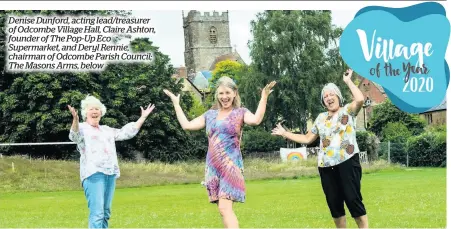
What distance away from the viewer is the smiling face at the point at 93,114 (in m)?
8.87

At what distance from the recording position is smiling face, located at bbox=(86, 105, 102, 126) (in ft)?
29.1

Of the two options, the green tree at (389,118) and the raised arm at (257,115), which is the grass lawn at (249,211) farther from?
the green tree at (389,118)

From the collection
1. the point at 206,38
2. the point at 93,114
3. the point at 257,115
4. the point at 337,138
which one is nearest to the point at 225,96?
the point at 257,115

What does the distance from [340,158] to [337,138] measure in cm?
22

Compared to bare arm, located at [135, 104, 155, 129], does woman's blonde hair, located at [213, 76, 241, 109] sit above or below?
above

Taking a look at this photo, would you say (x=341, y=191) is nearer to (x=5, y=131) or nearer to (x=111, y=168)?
(x=111, y=168)

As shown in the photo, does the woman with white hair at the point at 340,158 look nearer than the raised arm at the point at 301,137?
Yes

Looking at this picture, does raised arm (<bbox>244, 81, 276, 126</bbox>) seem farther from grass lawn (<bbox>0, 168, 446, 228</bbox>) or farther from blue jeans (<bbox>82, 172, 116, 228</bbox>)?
grass lawn (<bbox>0, 168, 446, 228</bbox>)

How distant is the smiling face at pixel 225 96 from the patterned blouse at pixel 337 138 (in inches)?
40.1

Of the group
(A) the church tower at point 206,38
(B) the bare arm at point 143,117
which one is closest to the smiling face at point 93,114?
(B) the bare arm at point 143,117

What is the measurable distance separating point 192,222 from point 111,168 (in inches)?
187

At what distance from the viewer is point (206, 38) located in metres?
115

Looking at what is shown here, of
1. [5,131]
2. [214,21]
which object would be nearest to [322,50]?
[5,131]

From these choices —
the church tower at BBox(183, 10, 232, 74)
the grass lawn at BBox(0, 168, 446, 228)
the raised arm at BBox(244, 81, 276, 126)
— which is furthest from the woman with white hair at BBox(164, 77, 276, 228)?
the church tower at BBox(183, 10, 232, 74)
